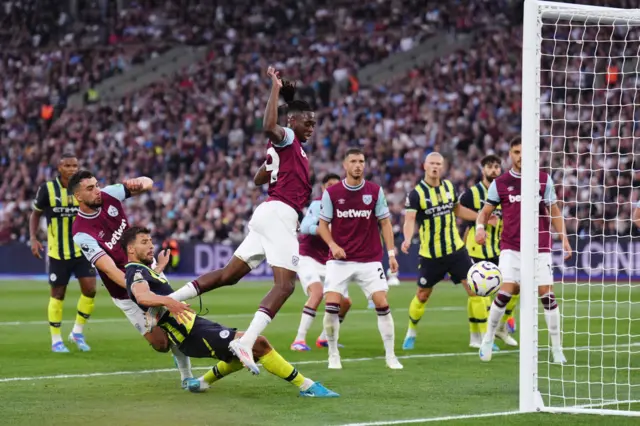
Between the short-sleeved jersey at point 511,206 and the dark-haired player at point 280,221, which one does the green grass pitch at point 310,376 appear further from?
the short-sleeved jersey at point 511,206

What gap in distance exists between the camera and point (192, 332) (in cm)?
871

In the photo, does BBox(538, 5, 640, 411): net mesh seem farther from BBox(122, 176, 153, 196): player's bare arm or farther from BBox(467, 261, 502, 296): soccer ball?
BBox(122, 176, 153, 196): player's bare arm

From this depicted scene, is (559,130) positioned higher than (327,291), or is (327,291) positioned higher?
(559,130)

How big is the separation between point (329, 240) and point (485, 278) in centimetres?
167

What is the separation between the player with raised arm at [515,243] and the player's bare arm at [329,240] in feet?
5.45

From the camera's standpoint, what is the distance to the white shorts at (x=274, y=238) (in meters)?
8.94

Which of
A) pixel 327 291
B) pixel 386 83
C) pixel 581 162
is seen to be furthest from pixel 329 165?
pixel 327 291

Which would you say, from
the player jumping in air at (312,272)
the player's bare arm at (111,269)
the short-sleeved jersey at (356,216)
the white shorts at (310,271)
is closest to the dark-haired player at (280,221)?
the player's bare arm at (111,269)

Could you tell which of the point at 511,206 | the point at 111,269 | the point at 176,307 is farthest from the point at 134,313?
the point at 511,206

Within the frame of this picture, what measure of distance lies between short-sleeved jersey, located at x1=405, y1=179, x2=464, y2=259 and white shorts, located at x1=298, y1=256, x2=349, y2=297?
1.19 metres

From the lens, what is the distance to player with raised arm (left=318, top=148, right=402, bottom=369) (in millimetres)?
10959

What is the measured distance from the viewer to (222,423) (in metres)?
7.48

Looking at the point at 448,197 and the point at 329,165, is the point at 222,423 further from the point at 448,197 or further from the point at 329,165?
the point at 329,165

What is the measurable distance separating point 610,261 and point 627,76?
773cm
